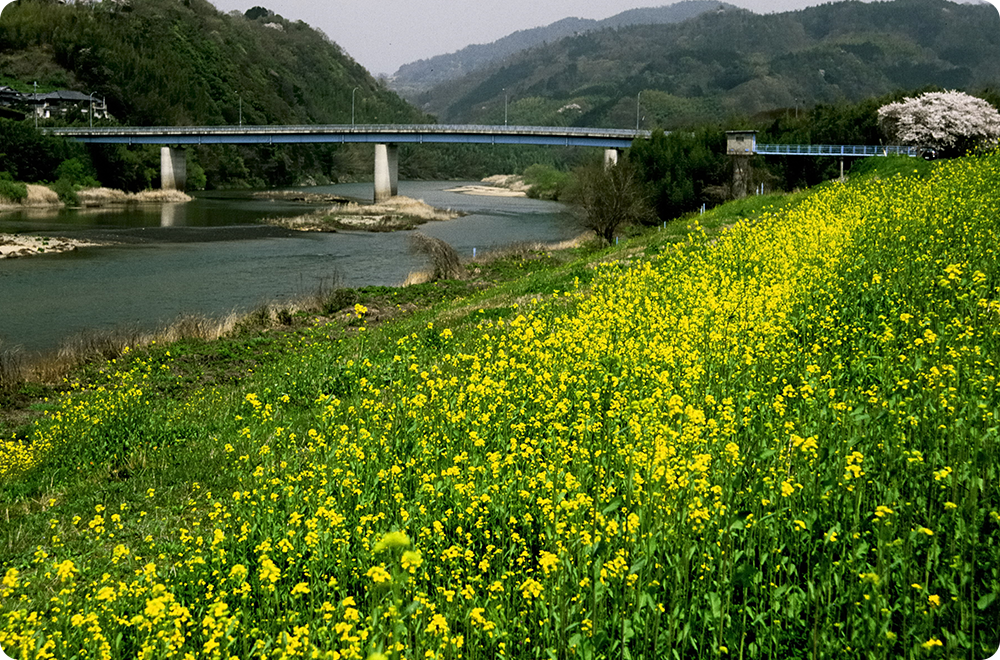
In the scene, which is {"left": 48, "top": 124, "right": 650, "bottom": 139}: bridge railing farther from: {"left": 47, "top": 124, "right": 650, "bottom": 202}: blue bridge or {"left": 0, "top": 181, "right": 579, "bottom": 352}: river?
{"left": 0, "top": 181, "right": 579, "bottom": 352}: river

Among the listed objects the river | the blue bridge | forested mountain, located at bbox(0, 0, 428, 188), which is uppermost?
forested mountain, located at bbox(0, 0, 428, 188)

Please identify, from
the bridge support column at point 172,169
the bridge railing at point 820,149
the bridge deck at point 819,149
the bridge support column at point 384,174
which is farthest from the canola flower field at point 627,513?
the bridge support column at point 172,169

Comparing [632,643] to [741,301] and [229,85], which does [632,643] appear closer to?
[741,301]

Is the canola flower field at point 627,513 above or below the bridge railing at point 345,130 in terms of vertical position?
below

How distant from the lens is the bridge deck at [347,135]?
97.8m

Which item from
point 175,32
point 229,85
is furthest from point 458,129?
point 175,32

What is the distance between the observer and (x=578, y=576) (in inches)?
191

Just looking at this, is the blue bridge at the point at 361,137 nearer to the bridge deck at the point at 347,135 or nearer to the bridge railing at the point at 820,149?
the bridge deck at the point at 347,135

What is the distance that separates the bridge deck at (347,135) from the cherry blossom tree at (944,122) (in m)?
34.9

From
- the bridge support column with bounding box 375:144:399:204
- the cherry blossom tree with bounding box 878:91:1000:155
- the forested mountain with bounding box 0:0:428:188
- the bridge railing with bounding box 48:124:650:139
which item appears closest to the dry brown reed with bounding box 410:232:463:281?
the cherry blossom tree with bounding box 878:91:1000:155

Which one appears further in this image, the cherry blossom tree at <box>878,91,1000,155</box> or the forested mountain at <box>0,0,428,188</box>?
the forested mountain at <box>0,0,428,188</box>

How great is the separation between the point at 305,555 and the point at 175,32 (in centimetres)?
18214

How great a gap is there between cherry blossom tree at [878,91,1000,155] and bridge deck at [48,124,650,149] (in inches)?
1373

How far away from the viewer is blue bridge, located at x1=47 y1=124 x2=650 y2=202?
9756 cm
